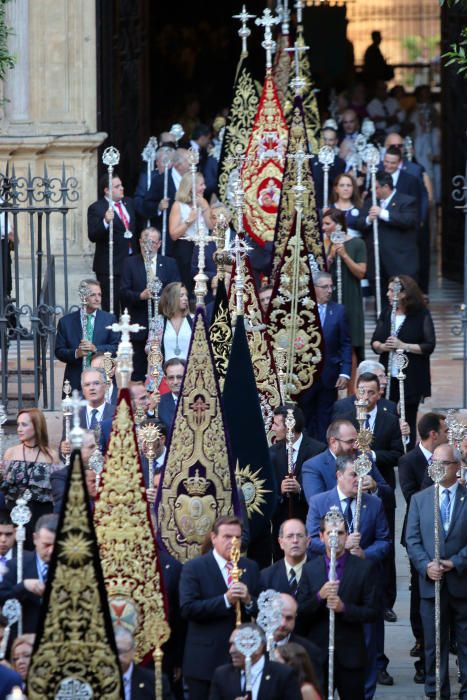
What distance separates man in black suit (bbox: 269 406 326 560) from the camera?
13.9 m

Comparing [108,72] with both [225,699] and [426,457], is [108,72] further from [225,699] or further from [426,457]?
[225,699]

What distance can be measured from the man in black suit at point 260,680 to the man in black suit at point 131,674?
299 millimetres

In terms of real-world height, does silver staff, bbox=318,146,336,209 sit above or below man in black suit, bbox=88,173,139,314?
above

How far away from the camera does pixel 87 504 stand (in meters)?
10.0

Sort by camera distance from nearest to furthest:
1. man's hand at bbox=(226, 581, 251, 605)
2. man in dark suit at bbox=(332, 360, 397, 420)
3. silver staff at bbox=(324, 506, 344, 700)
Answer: man's hand at bbox=(226, 581, 251, 605)
silver staff at bbox=(324, 506, 344, 700)
man in dark suit at bbox=(332, 360, 397, 420)

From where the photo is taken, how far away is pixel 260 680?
1052 centimetres

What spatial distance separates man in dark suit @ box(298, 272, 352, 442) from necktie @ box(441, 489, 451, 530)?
341 centimetres

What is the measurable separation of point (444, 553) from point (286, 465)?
1388mm

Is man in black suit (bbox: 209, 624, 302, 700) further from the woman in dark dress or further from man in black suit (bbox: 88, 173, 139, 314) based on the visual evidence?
man in black suit (bbox: 88, 173, 139, 314)

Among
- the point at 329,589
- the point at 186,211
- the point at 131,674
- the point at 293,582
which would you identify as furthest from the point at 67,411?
the point at 186,211

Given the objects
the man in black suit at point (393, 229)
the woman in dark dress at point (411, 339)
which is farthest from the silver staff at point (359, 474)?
the man in black suit at point (393, 229)

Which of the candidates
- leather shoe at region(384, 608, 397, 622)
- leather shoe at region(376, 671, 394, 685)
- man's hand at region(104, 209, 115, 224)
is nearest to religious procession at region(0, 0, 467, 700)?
leather shoe at region(376, 671, 394, 685)

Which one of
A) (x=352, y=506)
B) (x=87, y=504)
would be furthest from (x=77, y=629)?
(x=352, y=506)

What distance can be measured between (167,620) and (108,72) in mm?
12821
